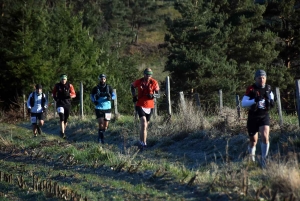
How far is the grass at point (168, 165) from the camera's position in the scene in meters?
7.64

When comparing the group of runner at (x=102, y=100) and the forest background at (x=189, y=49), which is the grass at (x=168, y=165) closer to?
the group of runner at (x=102, y=100)

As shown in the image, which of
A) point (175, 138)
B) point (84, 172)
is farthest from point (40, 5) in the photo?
point (84, 172)

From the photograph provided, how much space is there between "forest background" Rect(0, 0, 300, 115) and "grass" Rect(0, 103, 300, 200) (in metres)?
17.2

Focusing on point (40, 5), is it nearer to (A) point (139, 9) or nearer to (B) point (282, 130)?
(B) point (282, 130)

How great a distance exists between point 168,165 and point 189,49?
2774 cm

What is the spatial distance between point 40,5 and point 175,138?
24.1 metres

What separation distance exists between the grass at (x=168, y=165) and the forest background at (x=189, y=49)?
17.2 metres

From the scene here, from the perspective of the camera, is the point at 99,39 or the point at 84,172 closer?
the point at 84,172

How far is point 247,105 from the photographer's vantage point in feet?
30.3

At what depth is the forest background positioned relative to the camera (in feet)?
107

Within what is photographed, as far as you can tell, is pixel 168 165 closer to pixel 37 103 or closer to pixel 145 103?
pixel 145 103

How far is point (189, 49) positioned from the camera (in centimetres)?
3678

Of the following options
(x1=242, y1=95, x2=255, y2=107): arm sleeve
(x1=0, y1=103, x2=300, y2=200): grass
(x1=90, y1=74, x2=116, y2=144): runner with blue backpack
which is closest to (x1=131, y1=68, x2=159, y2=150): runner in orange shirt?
(x1=0, y1=103, x2=300, y2=200): grass

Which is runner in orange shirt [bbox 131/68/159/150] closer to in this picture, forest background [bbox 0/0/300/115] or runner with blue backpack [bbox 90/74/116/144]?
runner with blue backpack [bbox 90/74/116/144]
